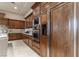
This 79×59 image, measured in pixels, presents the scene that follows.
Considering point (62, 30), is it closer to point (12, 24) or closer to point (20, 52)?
point (20, 52)

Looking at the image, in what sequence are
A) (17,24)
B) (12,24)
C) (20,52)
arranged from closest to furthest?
(20,52)
(12,24)
(17,24)

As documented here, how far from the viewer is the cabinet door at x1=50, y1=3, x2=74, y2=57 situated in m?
1.85

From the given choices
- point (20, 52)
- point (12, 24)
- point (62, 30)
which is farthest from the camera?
point (12, 24)

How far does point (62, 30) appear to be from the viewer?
2.15m

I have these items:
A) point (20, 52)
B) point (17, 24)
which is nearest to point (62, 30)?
point (20, 52)

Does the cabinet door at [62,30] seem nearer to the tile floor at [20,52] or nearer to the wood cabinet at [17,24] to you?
the tile floor at [20,52]

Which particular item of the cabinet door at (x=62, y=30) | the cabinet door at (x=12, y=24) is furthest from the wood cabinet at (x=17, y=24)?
the cabinet door at (x=62, y=30)

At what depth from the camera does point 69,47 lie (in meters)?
1.88

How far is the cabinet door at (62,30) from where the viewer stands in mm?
1851

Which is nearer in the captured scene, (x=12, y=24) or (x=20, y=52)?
(x=20, y=52)

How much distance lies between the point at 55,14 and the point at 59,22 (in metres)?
0.29

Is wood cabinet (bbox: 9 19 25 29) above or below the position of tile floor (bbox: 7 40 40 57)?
above

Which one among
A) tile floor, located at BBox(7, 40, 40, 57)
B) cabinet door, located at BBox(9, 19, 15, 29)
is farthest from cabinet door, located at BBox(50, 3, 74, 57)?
cabinet door, located at BBox(9, 19, 15, 29)

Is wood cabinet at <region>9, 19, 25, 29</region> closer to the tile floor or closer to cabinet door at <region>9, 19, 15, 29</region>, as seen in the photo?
cabinet door at <region>9, 19, 15, 29</region>
